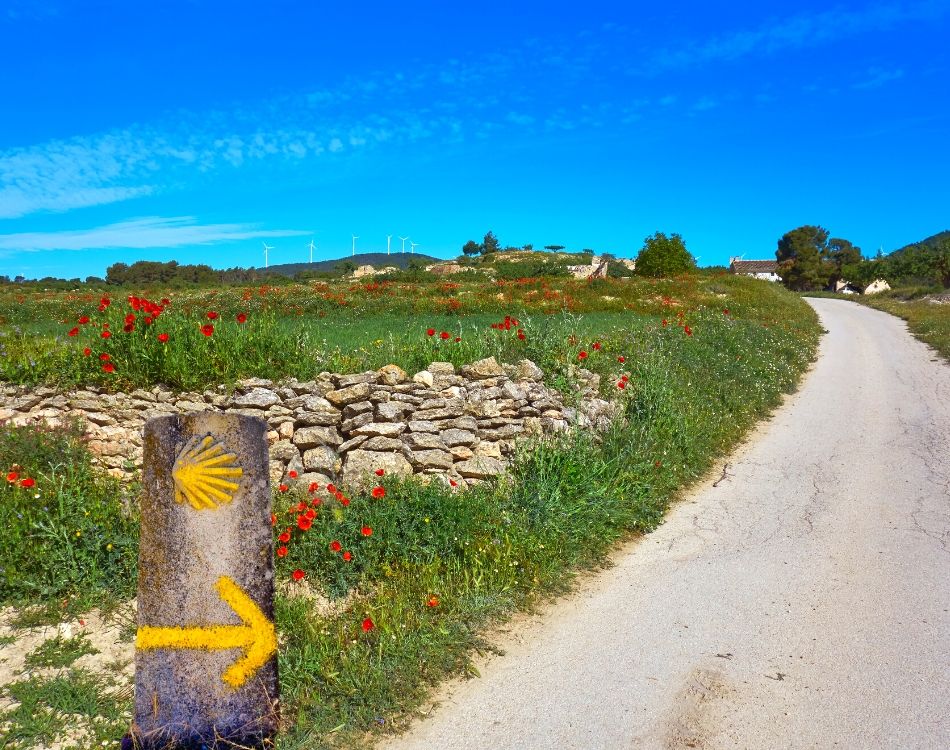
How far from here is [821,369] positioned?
54.7 feet

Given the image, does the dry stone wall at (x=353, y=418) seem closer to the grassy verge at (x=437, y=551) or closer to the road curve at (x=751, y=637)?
the grassy verge at (x=437, y=551)

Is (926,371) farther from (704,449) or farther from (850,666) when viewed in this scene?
(850,666)

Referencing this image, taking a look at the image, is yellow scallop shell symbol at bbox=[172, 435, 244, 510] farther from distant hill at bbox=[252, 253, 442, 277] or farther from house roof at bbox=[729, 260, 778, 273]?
house roof at bbox=[729, 260, 778, 273]

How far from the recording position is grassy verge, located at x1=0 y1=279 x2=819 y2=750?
3.90 m

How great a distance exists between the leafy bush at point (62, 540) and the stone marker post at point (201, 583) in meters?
2.88

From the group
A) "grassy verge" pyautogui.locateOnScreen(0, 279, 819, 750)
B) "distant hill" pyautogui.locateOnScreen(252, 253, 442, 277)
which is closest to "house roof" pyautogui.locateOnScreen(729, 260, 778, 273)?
"distant hill" pyautogui.locateOnScreen(252, 253, 442, 277)

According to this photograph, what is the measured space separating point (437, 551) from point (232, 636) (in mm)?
2905

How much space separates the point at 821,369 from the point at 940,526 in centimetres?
1107

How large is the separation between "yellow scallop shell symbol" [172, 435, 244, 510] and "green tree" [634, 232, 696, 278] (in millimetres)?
38678

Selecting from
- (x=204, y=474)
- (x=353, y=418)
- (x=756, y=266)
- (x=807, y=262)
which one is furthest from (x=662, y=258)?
(x=756, y=266)

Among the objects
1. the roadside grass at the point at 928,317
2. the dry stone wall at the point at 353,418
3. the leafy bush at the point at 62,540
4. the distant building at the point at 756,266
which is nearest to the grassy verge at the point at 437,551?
the leafy bush at the point at 62,540

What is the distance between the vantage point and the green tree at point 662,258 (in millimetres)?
39969

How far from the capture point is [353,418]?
7.16 m

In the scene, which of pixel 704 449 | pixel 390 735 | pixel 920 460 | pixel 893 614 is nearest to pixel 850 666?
pixel 893 614
